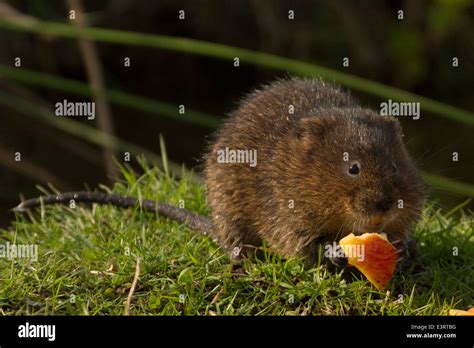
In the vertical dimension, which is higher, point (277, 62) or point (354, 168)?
point (277, 62)

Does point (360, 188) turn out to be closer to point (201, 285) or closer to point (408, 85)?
point (201, 285)

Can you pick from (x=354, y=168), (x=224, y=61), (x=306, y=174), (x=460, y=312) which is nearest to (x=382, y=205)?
(x=354, y=168)

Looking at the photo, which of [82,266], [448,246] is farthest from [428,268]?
[82,266]

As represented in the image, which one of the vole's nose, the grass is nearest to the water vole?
A: the vole's nose

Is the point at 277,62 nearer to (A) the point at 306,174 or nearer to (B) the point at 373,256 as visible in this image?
(A) the point at 306,174

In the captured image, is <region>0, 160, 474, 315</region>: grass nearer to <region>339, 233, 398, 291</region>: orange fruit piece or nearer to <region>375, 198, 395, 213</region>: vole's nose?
<region>339, 233, 398, 291</region>: orange fruit piece
